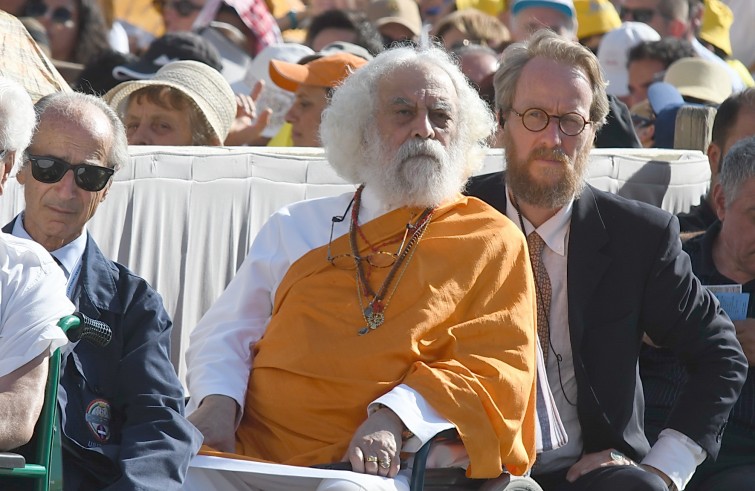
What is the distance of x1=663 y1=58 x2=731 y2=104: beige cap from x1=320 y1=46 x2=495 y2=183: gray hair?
3.55 metres

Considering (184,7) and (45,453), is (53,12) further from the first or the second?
(45,453)

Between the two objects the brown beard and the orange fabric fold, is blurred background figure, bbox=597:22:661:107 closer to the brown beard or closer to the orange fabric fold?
the brown beard

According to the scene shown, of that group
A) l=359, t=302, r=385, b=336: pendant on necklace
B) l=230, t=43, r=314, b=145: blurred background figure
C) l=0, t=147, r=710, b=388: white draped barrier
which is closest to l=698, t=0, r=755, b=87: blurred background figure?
l=230, t=43, r=314, b=145: blurred background figure

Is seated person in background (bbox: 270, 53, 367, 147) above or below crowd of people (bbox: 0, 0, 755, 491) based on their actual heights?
above

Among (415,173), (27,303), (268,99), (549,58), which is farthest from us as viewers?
(268,99)

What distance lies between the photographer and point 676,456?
4441 mm

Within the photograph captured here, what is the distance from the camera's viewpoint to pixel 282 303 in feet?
14.5

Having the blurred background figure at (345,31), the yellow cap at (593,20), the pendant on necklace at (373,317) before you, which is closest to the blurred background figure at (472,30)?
the blurred background figure at (345,31)

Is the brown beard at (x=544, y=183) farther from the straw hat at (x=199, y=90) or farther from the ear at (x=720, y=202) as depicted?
the straw hat at (x=199, y=90)

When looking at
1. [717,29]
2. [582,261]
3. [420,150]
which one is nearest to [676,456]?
[582,261]

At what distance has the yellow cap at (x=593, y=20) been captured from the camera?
10.0m

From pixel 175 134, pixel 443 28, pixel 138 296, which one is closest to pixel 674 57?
pixel 443 28

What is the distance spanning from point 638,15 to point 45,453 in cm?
812

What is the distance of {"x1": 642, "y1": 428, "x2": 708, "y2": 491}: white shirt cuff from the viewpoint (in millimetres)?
4402
